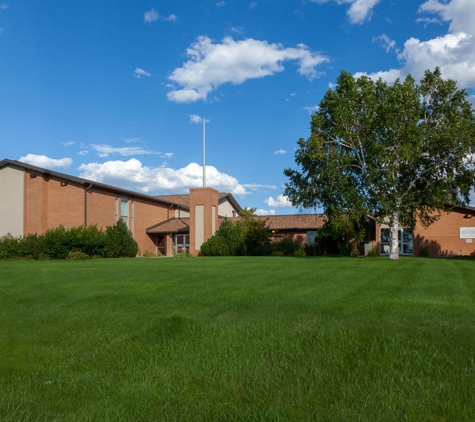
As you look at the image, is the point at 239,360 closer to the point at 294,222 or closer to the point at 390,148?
the point at 390,148

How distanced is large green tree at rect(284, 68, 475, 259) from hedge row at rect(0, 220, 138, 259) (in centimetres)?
1503

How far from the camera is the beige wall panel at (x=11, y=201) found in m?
40.4

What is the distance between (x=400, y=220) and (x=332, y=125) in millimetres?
7620

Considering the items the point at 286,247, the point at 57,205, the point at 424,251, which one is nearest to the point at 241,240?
the point at 286,247

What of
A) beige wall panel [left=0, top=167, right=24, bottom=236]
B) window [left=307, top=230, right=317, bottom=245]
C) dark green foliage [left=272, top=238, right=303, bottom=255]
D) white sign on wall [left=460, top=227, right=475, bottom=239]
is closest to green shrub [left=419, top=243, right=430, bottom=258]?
white sign on wall [left=460, top=227, right=475, bottom=239]

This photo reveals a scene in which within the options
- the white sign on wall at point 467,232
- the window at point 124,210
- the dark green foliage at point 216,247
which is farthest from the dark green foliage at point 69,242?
the white sign on wall at point 467,232

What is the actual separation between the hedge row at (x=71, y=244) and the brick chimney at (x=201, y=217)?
7.12 m

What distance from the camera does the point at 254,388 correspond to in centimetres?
456

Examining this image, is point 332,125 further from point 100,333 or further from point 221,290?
point 100,333

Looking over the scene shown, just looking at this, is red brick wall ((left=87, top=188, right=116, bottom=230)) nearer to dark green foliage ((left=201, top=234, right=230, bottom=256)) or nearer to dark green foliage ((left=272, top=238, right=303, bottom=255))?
dark green foliage ((left=201, top=234, right=230, bottom=256))

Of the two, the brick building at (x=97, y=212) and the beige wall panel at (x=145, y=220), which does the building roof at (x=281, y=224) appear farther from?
the beige wall panel at (x=145, y=220)

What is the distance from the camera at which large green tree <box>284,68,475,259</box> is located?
2795 cm

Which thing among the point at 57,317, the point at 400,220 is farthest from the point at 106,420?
the point at 400,220

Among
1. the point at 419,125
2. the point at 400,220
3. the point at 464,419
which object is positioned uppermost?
the point at 419,125
